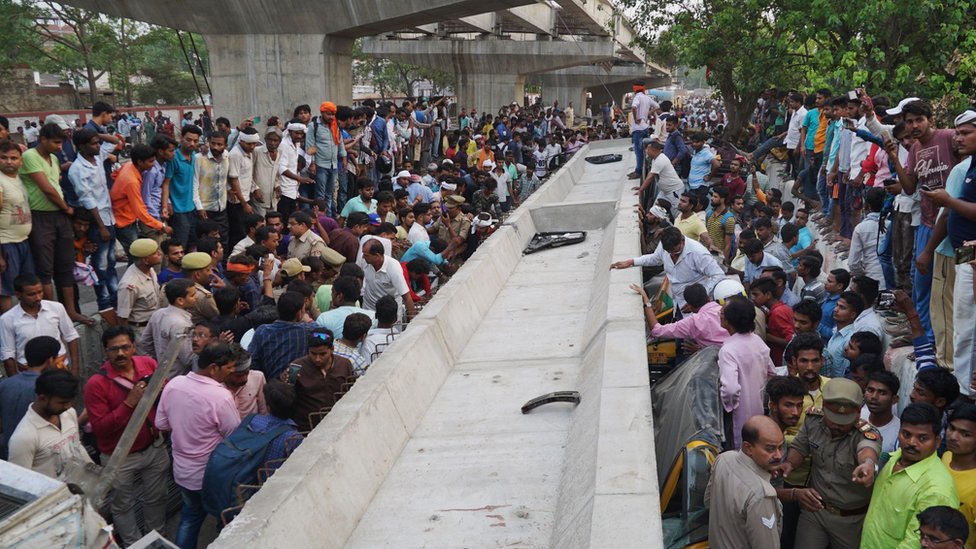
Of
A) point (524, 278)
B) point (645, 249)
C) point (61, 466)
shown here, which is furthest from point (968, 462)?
point (645, 249)

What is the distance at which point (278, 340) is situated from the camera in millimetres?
6195

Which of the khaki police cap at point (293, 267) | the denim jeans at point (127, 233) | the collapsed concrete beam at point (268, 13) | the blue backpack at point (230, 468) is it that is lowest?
the blue backpack at point (230, 468)

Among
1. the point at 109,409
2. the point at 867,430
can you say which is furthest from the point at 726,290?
the point at 109,409

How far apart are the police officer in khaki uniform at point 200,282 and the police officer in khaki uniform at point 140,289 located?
357mm

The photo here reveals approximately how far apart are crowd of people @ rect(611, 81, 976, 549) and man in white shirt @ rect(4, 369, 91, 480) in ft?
12.3

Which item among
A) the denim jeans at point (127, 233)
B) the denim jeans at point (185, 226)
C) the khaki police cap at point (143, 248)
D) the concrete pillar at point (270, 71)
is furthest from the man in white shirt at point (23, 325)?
the concrete pillar at point (270, 71)

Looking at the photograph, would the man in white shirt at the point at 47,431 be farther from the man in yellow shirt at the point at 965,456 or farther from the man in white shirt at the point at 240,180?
the man in white shirt at the point at 240,180

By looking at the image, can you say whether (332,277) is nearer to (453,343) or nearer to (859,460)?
(453,343)

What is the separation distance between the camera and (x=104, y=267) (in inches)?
346

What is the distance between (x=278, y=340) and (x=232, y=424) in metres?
1.09

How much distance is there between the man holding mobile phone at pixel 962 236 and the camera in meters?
4.99

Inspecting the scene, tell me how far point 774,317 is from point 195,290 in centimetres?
485

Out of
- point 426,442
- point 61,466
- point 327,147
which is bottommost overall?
point 426,442

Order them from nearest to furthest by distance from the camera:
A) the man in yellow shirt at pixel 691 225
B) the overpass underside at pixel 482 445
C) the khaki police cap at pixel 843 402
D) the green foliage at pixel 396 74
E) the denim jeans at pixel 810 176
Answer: the overpass underside at pixel 482 445 < the khaki police cap at pixel 843 402 < the man in yellow shirt at pixel 691 225 < the denim jeans at pixel 810 176 < the green foliage at pixel 396 74
